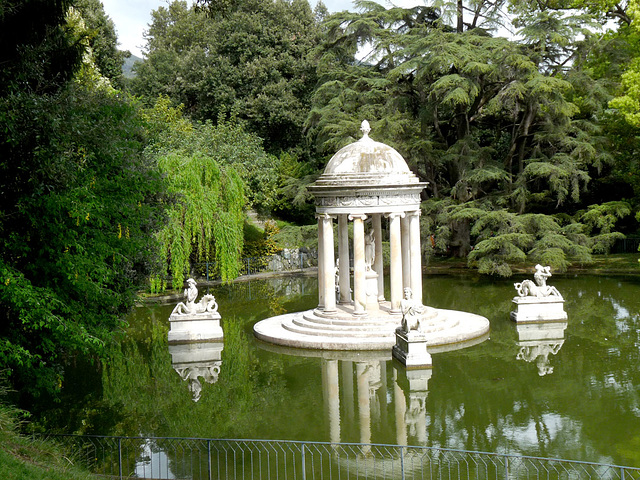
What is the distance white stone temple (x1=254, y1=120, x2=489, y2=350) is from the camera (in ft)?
66.5

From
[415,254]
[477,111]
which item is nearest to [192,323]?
[415,254]

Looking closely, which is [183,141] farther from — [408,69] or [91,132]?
[91,132]

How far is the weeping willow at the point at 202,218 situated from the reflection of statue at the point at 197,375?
30.8ft

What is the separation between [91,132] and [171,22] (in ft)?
195

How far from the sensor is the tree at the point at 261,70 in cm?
4553

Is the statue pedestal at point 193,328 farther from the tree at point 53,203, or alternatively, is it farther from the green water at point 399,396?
the tree at point 53,203

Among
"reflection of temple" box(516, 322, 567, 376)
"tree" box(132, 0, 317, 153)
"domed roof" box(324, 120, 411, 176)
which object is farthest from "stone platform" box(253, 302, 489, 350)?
"tree" box(132, 0, 317, 153)

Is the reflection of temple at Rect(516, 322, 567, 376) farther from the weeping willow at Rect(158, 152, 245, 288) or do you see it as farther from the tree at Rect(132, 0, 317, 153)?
the tree at Rect(132, 0, 317, 153)

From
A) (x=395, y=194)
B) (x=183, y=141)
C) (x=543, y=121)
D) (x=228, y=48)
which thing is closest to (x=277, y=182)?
(x=183, y=141)

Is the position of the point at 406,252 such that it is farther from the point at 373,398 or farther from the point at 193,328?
the point at 373,398

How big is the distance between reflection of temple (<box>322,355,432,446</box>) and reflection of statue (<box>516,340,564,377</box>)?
8.80 feet

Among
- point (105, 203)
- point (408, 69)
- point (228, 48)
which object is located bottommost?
point (105, 203)

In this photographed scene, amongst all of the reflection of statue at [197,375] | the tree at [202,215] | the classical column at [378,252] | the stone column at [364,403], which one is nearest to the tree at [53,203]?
the reflection of statue at [197,375]

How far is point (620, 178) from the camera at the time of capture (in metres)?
35.5
